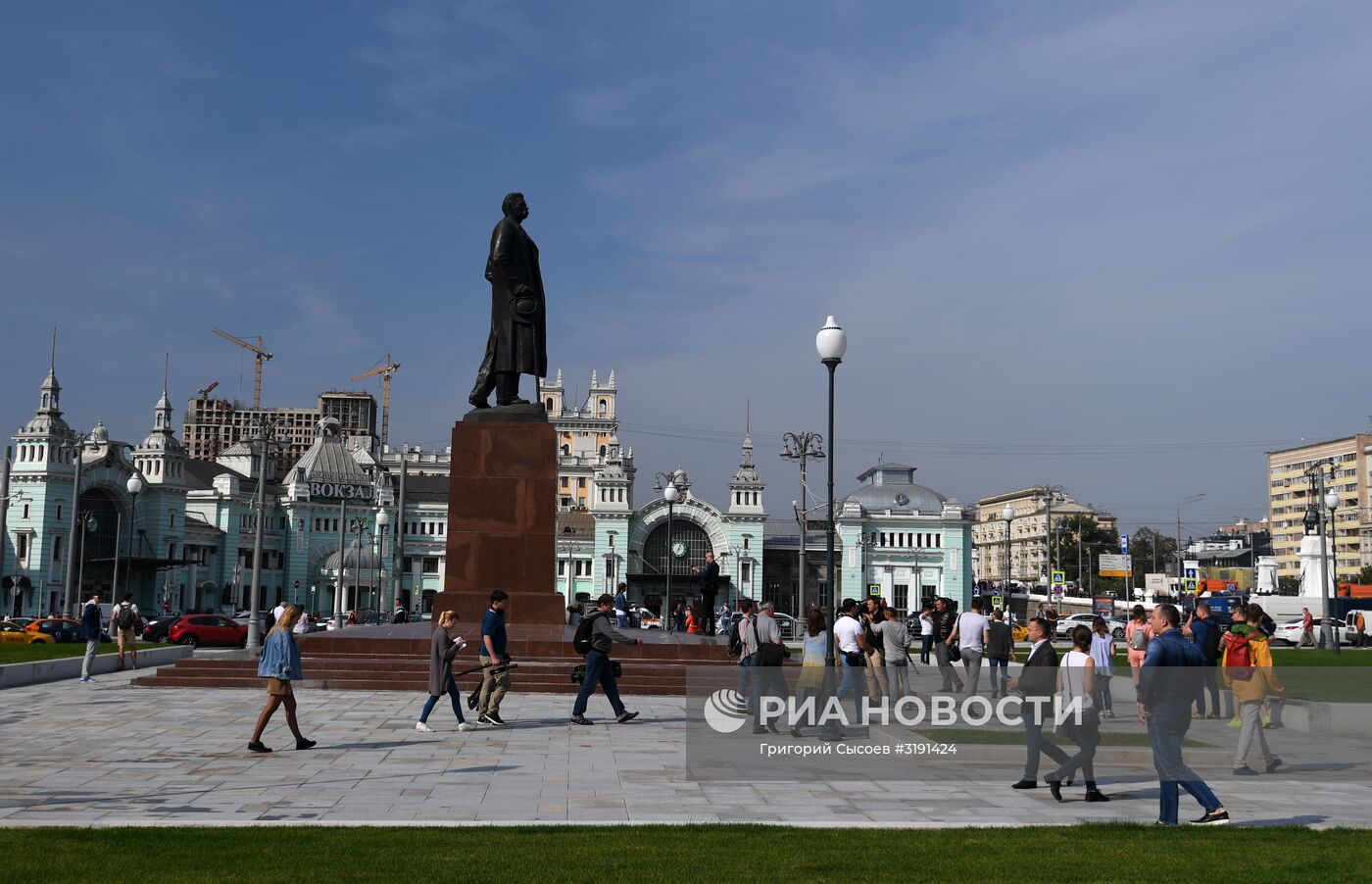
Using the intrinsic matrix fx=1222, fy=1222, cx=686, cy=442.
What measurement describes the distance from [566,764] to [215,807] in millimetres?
3844

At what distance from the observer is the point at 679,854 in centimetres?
799

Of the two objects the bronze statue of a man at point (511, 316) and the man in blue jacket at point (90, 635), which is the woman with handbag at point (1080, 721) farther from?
the man in blue jacket at point (90, 635)

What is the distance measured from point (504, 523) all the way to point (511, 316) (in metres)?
4.14

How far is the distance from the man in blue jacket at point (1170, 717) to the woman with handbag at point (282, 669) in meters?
8.60

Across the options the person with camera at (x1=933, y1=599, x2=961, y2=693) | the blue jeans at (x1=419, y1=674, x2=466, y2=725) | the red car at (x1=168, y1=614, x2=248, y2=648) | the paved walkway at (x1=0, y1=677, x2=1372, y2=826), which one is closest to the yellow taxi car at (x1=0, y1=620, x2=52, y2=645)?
the red car at (x1=168, y1=614, x2=248, y2=648)

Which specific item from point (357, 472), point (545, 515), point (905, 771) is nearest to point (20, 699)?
point (545, 515)

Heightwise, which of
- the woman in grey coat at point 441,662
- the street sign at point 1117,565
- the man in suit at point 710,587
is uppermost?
the street sign at point 1117,565

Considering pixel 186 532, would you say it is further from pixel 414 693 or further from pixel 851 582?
pixel 414 693

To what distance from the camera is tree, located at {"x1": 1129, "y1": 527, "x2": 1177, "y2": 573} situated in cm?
14150

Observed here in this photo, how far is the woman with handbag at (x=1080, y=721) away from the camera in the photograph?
10.7m

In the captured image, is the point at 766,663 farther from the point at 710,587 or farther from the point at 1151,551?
the point at 1151,551

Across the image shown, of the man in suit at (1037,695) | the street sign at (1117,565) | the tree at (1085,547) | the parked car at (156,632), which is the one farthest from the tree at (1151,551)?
the man in suit at (1037,695)

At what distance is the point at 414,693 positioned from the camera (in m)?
20.4

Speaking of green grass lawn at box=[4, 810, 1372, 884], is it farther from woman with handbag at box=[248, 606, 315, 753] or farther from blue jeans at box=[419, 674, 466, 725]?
blue jeans at box=[419, 674, 466, 725]
